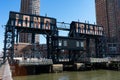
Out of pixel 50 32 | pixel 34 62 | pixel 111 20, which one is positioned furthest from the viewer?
pixel 111 20

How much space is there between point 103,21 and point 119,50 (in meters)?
44.2

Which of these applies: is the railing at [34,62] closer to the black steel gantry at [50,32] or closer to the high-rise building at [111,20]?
the black steel gantry at [50,32]

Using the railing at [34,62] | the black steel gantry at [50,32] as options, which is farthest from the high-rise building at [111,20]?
the railing at [34,62]

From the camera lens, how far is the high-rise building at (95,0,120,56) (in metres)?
139

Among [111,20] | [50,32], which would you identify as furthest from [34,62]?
[111,20]

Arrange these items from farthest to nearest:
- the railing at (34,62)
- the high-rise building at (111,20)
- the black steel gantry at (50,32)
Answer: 1. the high-rise building at (111,20)
2. the black steel gantry at (50,32)
3. the railing at (34,62)

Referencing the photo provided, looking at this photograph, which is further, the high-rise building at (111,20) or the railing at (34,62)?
the high-rise building at (111,20)

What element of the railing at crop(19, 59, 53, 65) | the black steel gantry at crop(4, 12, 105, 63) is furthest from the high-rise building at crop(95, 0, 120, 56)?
the railing at crop(19, 59, 53, 65)

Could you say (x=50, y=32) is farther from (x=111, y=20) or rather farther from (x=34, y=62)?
(x=111, y=20)

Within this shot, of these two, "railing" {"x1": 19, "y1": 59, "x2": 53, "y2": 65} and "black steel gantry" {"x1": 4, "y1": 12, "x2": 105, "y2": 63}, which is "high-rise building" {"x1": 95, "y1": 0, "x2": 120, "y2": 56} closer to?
"black steel gantry" {"x1": 4, "y1": 12, "x2": 105, "y2": 63}

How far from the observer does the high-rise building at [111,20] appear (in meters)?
139

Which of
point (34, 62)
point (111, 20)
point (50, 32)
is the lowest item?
point (34, 62)

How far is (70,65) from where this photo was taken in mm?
54219

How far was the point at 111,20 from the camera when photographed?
529 feet
